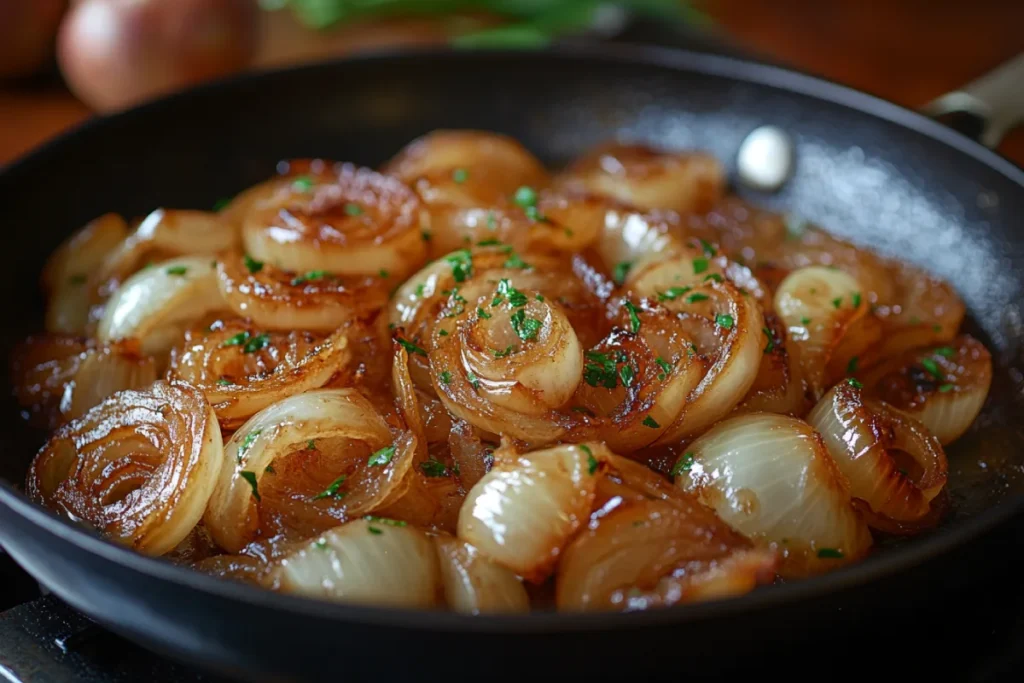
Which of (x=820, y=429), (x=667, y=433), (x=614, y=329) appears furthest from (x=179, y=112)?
(x=820, y=429)

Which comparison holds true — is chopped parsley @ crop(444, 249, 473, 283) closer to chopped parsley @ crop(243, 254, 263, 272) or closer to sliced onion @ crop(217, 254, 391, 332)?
sliced onion @ crop(217, 254, 391, 332)

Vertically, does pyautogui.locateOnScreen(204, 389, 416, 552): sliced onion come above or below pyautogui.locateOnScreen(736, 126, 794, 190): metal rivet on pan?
below

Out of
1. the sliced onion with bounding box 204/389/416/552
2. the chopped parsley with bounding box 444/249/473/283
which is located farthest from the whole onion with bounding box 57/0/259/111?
the sliced onion with bounding box 204/389/416/552

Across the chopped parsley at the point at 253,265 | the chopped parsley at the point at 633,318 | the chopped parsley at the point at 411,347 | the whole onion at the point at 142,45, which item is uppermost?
the whole onion at the point at 142,45

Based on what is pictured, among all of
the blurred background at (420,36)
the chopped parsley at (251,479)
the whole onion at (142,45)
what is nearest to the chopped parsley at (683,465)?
the chopped parsley at (251,479)

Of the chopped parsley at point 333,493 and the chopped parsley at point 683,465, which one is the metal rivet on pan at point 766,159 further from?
the chopped parsley at point 333,493
